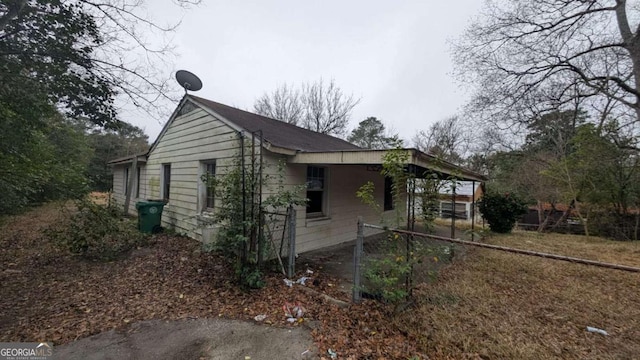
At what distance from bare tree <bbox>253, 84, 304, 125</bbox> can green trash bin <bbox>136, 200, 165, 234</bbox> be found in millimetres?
15556

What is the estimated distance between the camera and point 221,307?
3580 mm

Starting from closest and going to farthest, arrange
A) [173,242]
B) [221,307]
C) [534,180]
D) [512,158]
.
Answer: [221,307]
[173,242]
[534,180]
[512,158]

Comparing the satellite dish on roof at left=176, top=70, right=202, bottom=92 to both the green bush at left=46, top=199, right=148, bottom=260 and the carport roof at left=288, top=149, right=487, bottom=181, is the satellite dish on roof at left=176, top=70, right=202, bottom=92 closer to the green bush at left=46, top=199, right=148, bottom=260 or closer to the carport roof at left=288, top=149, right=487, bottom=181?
A: the green bush at left=46, top=199, right=148, bottom=260

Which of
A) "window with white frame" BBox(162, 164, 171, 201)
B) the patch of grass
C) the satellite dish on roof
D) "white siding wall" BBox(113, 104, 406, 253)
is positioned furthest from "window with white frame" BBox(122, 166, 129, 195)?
the patch of grass

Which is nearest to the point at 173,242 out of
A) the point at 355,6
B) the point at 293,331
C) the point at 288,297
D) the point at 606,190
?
the point at 288,297

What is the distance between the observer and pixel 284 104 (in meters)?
22.4

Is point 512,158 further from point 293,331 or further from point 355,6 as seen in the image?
point 293,331

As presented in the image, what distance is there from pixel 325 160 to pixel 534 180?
54.2 ft

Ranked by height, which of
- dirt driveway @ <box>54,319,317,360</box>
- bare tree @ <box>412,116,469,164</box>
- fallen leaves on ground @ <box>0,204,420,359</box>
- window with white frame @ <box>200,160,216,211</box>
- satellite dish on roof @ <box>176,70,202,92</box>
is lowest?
dirt driveway @ <box>54,319,317,360</box>

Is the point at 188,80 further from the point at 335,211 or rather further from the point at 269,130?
the point at 335,211

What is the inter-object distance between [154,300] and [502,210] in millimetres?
11789

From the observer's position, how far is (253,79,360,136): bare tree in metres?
21.5

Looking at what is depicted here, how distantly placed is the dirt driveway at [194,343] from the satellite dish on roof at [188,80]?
20.1ft

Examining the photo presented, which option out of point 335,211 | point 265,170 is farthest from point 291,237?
point 335,211
